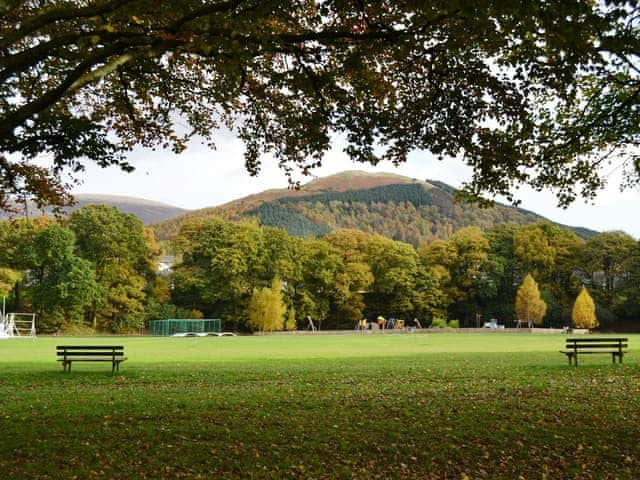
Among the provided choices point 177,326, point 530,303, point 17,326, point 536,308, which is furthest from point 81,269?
point 536,308

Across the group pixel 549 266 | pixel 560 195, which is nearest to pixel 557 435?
pixel 560 195

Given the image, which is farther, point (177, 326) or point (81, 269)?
point (177, 326)

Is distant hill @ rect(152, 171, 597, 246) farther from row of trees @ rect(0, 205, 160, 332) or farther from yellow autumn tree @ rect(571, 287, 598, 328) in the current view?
row of trees @ rect(0, 205, 160, 332)

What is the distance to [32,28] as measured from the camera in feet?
23.7

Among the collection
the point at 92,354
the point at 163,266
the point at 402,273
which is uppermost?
the point at 163,266

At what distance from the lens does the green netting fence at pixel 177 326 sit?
5928 centimetres

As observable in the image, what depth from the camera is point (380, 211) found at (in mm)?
159500

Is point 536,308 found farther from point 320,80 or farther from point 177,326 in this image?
point 320,80

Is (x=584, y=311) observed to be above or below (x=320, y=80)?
below

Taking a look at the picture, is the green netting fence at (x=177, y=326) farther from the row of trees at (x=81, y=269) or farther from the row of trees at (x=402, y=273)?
the row of trees at (x=402, y=273)

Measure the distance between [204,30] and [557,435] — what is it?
7164 millimetres

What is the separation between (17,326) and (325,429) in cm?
5439

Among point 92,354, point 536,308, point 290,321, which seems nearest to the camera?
point 92,354

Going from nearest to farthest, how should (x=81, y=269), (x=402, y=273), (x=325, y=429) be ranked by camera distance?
1. (x=325, y=429)
2. (x=81, y=269)
3. (x=402, y=273)
